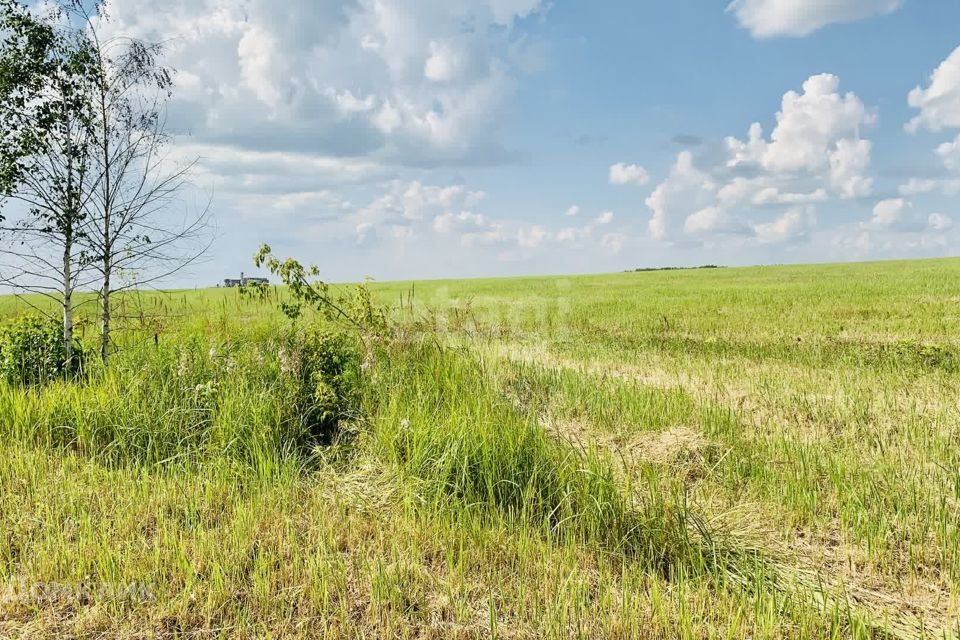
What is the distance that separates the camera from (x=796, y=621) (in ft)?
9.63

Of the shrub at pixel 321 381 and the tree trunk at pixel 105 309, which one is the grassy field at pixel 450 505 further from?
the tree trunk at pixel 105 309

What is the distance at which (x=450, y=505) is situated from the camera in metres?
3.86

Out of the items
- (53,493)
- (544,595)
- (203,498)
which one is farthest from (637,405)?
(53,493)

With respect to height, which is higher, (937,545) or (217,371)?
(217,371)

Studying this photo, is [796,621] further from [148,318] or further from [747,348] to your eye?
[148,318]

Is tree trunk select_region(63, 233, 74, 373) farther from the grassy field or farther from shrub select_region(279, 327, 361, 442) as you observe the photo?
shrub select_region(279, 327, 361, 442)

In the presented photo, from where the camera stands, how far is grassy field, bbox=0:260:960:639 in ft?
9.71

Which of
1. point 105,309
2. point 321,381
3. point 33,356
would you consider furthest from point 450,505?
point 33,356

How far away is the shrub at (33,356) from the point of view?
6.68 meters

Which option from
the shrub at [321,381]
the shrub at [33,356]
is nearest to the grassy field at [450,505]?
the shrub at [321,381]

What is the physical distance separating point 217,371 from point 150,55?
4598 millimetres

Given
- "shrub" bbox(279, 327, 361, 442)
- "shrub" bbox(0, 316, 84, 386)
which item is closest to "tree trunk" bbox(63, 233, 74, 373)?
"shrub" bbox(0, 316, 84, 386)

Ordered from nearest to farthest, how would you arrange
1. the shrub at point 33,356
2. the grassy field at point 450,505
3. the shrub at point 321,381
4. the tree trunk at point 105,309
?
the grassy field at point 450,505
the shrub at point 321,381
the shrub at point 33,356
the tree trunk at point 105,309

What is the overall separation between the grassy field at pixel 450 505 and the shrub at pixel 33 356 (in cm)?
42
